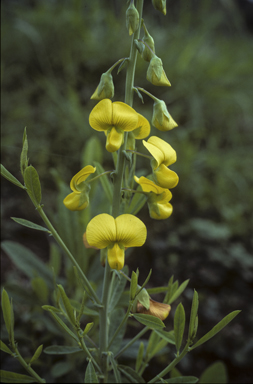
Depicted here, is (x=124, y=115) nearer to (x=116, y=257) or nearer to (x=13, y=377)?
(x=116, y=257)

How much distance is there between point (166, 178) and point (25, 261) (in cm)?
69

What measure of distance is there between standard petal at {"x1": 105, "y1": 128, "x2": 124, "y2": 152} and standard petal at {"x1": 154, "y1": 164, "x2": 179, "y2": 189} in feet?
0.29

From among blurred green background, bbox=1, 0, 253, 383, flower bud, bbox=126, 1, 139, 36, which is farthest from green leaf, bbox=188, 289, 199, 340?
blurred green background, bbox=1, 0, 253, 383

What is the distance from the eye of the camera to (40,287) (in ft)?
3.11

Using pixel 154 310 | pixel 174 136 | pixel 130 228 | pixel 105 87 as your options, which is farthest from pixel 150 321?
pixel 174 136

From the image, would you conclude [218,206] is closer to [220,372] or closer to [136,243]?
[220,372]

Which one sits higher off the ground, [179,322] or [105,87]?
[105,87]

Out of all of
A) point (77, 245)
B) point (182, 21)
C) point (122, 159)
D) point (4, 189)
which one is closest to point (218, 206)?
point (77, 245)

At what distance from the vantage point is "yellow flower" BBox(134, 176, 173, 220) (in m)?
0.62

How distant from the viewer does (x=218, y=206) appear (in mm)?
1816

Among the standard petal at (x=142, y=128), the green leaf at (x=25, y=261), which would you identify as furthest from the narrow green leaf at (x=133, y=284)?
the green leaf at (x=25, y=261)

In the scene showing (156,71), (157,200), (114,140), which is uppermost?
(156,71)

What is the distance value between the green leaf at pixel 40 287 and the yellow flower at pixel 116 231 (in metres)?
0.43

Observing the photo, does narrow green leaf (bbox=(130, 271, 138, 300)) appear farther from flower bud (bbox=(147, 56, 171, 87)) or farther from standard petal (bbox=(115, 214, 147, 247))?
flower bud (bbox=(147, 56, 171, 87))
